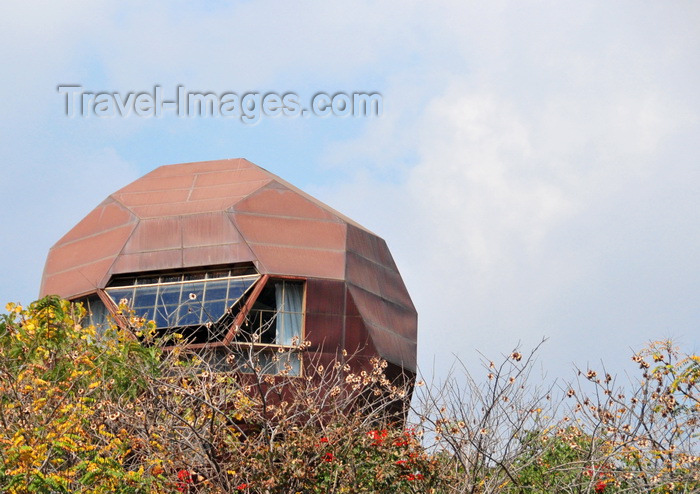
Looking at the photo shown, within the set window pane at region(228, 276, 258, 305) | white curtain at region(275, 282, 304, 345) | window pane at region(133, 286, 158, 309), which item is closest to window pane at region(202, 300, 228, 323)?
window pane at region(228, 276, 258, 305)

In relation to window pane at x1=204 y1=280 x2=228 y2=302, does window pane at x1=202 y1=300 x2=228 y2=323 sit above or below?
below

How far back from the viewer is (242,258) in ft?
87.5

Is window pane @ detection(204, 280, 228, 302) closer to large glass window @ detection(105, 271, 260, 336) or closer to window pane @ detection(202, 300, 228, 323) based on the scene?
large glass window @ detection(105, 271, 260, 336)

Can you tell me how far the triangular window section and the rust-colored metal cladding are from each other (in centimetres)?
3

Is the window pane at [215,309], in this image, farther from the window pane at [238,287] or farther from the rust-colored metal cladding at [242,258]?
the window pane at [238,287]

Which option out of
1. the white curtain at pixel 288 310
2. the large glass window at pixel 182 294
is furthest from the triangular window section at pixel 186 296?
the white curtain at pixel 288 310

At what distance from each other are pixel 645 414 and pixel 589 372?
1.35 meters

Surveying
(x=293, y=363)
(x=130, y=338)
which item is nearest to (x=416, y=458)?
(x=130, y=338)

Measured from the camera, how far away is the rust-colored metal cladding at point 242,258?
26688 mm

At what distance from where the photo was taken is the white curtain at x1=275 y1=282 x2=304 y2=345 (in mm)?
26469

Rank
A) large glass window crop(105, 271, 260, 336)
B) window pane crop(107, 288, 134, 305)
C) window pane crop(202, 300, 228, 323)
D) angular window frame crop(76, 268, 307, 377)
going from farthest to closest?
window pane crop(107, 288, 134, 305)
large glass window crop(105, 271, 260, 336)
window pane crop(202, 300, 228, 323)
angular window frame crop(76, 268, 307, 377)

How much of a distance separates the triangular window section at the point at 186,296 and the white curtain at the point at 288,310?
2.65 feet

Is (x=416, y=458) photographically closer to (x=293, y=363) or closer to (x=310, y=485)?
(x=310, y=485)

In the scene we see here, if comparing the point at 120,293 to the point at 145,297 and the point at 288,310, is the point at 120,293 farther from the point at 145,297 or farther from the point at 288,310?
the point at 288,310
